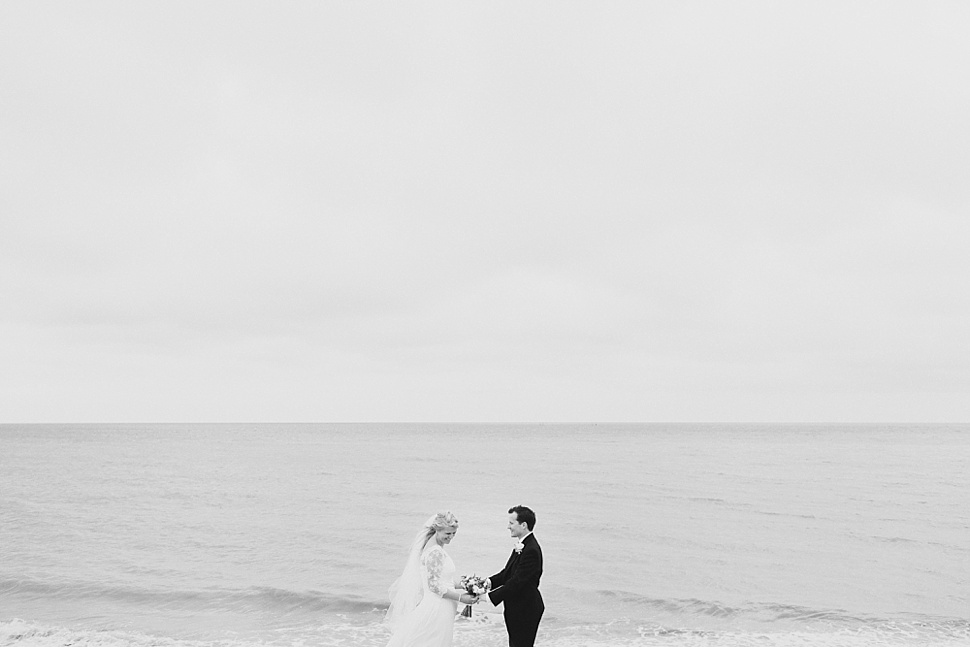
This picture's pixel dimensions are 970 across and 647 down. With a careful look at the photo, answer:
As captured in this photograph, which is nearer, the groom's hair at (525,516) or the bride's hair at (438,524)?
the bride's hair at (438,524)

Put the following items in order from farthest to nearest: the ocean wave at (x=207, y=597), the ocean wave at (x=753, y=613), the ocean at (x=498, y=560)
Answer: the ocean wave at (x=207, y=597) < the ocean wave at (x=753, y=613) < the ocean at (x=498, y=560)

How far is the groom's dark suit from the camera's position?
7.32m

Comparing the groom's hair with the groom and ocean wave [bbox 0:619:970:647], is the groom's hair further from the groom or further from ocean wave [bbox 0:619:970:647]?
ocean wave [bbox 0:619:970:647]

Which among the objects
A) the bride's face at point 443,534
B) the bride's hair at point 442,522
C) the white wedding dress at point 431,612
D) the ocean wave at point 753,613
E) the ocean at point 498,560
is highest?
the bride's hair at point 442,522

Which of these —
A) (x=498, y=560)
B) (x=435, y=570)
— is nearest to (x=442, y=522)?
(x=435, y=570)

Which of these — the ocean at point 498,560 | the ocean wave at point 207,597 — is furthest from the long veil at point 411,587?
the ocean wave at point 207,597

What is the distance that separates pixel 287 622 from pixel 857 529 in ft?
65.1

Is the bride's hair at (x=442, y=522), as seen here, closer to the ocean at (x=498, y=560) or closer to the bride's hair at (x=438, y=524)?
the bride's hair at (x=438, y=524)

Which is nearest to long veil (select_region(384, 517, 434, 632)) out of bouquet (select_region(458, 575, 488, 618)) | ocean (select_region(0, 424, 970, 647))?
bouquet (select_region(458, 575, 488, 618))

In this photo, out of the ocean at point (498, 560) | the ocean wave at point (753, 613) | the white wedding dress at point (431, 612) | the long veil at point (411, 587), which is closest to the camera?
the white wedding dress at point (431, 612)

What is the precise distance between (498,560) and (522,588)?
38.9 ft

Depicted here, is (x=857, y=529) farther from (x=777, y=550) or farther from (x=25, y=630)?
(x=25, y=630)

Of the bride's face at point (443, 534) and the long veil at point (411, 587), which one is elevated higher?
the bride's face at point (443, 534)

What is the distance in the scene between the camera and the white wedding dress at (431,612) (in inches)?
282
